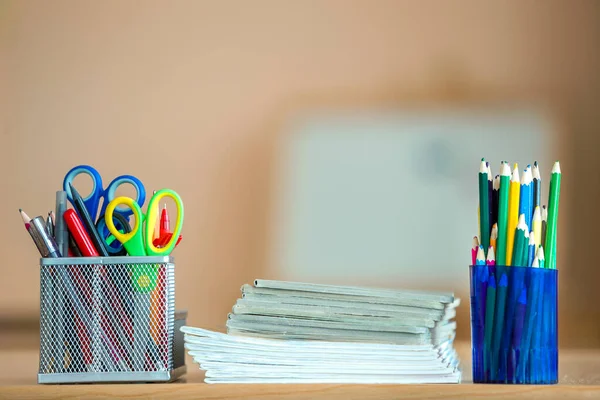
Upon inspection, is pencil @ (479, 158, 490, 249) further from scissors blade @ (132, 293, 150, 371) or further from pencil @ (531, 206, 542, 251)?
scissors blade @ (132, 293, 150, 371)

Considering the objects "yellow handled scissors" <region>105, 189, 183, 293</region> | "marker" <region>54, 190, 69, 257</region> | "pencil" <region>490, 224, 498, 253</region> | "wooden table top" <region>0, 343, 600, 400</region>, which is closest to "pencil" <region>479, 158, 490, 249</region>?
"pencil" <region>490, 224, 498, 253</region>

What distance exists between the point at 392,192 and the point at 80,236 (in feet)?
1.58

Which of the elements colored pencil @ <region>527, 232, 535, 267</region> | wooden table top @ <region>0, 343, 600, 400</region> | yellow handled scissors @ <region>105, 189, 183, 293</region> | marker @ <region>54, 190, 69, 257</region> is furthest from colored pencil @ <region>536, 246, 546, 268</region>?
marker @ <region>54, 190, 69, 257</region>

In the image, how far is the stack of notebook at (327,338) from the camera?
2.35 ft

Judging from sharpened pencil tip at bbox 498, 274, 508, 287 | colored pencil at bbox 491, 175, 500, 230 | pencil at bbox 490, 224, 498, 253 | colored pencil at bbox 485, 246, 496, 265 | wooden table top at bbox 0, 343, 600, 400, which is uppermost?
colored pencil at bbox 491, 175, 500, 230

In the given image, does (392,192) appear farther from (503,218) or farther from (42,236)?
(42,236)

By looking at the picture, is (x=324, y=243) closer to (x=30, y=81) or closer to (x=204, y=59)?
(x=204, y=59)

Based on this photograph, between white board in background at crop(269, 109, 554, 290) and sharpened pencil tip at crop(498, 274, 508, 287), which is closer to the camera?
sharpened pencil tip at crop(498, 274, 508, 287)

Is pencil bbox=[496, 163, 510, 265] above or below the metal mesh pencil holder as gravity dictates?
above

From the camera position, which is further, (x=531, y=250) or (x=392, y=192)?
(x=392, y=192)

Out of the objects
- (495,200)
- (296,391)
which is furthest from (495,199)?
(296,391)

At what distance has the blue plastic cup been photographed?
718 millimetres

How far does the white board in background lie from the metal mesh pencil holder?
1.17ft

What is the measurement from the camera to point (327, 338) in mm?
742
